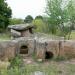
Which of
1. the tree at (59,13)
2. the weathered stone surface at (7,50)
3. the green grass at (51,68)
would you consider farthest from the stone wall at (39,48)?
the tree at (59,13)

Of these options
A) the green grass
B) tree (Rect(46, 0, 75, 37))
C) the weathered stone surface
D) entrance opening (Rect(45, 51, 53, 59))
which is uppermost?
tree (Rect(46, 0, 75, 37))

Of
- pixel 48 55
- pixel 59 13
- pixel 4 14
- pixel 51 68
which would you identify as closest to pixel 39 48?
pixel 48 55

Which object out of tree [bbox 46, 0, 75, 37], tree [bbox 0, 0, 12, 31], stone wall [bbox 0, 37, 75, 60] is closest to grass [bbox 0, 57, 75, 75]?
stone wall [bbox 0, 37, 75, 60]

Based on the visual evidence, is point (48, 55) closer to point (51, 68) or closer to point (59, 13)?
point (51, 68)

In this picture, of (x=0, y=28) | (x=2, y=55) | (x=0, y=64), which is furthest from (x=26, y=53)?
(x=0, y=28)

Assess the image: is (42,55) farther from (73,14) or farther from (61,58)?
(73,14)

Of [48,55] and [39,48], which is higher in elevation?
[39,48]

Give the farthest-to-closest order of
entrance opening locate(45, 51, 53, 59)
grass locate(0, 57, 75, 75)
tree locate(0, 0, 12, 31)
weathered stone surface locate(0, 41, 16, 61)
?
A: 1. tree locate(0, 0, 12, 31)
2. entrance opening locate(45, 51, 53, 59)
3. weathered stone surface locate(0, 41, 16, 61)
4. grass locate(0, 57, 75, 75)

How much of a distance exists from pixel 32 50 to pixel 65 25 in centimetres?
1801

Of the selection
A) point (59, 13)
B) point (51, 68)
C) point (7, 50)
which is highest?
point (59, 13)

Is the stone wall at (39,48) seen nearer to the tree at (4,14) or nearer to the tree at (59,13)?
the tree at (59,13)

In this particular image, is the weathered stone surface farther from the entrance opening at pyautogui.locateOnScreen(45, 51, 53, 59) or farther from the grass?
the entrance opening at pyautogui.locateOnScreen(45, 51, 53, 59)

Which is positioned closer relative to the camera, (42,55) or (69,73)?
(69,73)

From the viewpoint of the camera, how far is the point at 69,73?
10.8 m
